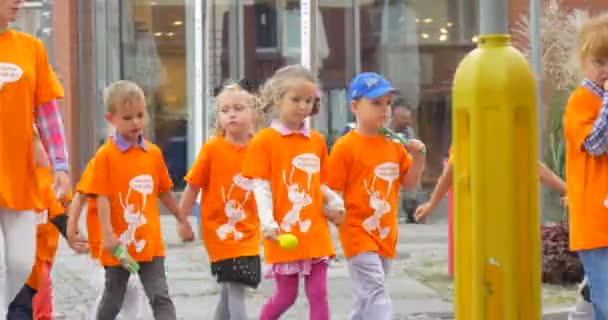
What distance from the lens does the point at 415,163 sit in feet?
25.3

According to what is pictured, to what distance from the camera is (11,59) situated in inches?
248

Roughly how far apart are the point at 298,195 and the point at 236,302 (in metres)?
0.86

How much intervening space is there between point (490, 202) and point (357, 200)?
2.79m

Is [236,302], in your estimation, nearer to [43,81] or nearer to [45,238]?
[45,238]

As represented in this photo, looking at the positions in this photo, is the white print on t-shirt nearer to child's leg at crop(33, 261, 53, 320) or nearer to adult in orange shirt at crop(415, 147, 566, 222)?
child's leg at crop(33, 261, 53, 320)

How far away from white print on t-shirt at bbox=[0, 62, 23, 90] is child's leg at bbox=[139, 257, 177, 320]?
165 cm

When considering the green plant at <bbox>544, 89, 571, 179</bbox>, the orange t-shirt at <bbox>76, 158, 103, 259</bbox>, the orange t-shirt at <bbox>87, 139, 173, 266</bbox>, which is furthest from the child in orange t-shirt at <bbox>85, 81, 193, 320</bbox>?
the green plant at <bbox>544, 89, 571, 179</bbox>

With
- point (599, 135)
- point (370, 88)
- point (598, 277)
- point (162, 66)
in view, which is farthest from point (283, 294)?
point (162, 66)

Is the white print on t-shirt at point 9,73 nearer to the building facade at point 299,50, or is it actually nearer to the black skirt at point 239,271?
the black skirt at point 239,271

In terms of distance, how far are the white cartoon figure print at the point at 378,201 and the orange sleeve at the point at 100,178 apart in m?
1.41

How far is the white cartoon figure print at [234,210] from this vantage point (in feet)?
26.0

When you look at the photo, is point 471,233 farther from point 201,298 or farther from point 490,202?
point 201,298

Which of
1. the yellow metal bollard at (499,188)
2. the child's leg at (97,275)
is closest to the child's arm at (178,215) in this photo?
the child's leg at (97,275)

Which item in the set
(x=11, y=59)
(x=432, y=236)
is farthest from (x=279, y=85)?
(x=432, y=236)
